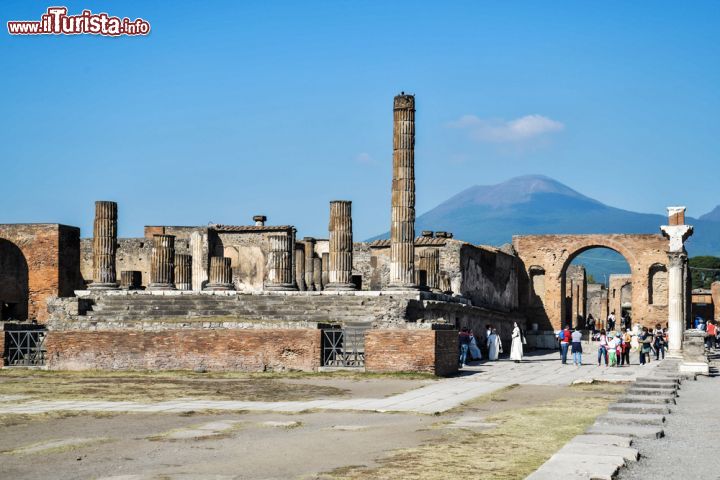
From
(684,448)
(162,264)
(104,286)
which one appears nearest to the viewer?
(684,448)

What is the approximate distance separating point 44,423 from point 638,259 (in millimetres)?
38710

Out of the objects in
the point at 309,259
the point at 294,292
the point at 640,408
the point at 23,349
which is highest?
the point at 309,259

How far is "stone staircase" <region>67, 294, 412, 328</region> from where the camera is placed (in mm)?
25591

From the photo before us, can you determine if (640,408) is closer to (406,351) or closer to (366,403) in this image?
(366,403)

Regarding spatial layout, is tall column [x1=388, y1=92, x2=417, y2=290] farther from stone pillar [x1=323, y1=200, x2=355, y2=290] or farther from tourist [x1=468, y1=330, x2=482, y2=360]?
tourist [x1=468, y1=330, x2=482, y2=360]

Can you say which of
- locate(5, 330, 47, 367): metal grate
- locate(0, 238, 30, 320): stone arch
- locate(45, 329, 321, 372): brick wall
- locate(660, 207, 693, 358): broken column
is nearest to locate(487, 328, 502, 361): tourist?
locate(660, 207, 693, 358): broken column

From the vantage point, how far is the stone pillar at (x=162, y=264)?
104ft

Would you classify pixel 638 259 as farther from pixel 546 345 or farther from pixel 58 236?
pixel 58 236

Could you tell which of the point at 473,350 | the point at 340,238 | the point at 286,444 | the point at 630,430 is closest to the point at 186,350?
the point at 340,238

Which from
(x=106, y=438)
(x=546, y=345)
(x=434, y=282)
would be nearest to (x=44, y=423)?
(x=106, y=438)

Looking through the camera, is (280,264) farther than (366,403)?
Yes

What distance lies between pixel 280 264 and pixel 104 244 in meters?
5.50

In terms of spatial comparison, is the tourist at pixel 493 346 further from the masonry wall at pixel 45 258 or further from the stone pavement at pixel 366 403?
the masonry wall at pixel 45 258

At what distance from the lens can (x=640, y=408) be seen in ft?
43.1
